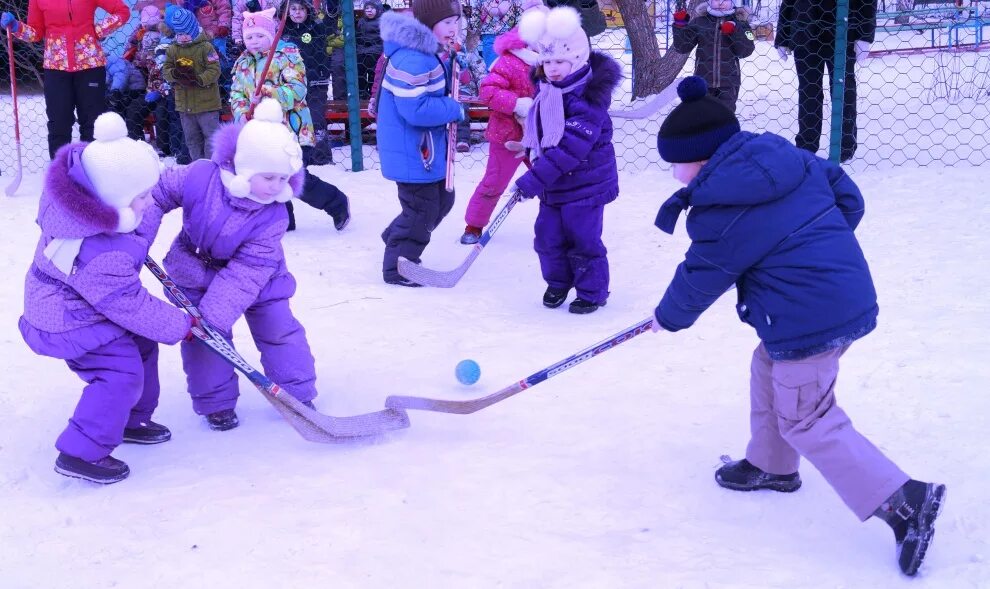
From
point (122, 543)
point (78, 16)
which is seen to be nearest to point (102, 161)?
point (122, 543)

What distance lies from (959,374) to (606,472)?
121 centimetres

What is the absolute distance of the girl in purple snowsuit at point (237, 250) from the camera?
2.78 meters

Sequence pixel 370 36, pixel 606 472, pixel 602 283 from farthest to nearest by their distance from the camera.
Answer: pixel 370 36 → pixel 602 283 → pixel 606 472

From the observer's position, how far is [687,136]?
2.26 meters

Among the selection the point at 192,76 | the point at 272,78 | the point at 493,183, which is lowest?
the point at 493,183

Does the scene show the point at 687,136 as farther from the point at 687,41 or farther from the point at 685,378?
the point at 687,41

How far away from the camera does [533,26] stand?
390 centimetres

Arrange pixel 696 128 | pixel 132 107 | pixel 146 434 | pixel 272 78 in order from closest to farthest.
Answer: pixel 696 128 < pixel 146 434 < pixel 272 78 < pixel 132 107

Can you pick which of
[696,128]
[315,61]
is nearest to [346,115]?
[315,61]

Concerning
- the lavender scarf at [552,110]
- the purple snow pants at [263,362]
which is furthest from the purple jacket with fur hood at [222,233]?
the lavender scarf at [552,110]

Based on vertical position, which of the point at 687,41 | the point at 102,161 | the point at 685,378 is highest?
the point at 102,161

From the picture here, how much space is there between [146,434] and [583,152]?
1.84 metres

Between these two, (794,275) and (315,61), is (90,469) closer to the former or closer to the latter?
(794,275)

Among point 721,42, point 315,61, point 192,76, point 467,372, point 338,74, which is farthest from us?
point 338,74
